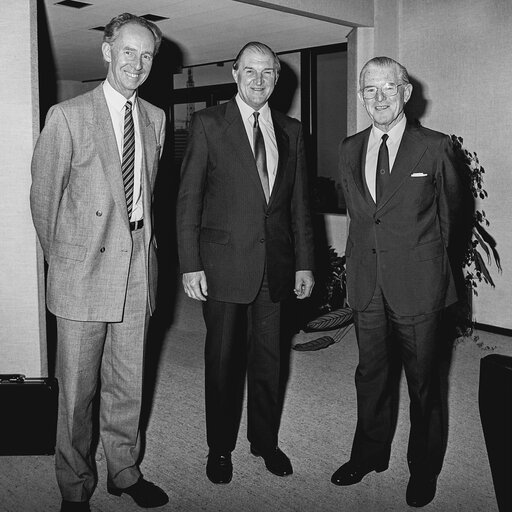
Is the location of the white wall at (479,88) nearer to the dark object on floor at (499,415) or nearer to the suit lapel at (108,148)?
the suit lapel at (108,148)

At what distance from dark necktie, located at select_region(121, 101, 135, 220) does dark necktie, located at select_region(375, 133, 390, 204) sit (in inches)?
36.9

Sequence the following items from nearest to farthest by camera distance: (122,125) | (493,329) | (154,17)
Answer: (122,125), (493,329), (154,17)

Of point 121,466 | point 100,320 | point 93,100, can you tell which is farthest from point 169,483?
point 93,100

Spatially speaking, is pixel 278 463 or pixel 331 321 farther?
pixel 331 321

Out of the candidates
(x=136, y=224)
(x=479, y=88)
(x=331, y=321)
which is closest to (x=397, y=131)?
(x=136, y=224)

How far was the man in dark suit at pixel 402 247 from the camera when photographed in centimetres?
251

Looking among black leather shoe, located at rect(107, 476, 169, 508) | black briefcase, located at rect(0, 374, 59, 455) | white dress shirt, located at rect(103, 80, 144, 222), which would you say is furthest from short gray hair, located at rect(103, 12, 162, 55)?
black leather shoe, located at rect(107, 476, 169, 508)

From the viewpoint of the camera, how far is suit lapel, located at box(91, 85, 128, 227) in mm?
2330

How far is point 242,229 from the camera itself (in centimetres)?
265

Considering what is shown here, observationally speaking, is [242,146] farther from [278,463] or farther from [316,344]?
[316,344]

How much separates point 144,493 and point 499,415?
1.68 metres

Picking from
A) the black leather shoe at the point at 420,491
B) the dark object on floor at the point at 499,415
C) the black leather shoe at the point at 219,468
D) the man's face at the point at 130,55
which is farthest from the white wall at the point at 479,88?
the dark object on floor at the point at 499,415

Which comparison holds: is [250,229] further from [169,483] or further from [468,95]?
[468,95]

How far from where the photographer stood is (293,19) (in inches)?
211
